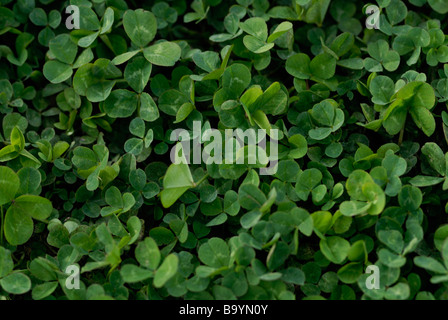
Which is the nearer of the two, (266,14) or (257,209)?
(257,209)

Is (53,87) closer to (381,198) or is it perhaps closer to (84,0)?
(84,0)

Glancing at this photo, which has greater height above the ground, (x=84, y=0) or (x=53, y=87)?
(x=84, y=0)

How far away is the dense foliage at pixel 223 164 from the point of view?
53.5 inches

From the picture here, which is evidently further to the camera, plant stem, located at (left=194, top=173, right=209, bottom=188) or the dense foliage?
plant stem, located at (left=194, top=173, right=209, bottom=188)

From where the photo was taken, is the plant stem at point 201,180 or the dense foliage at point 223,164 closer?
the dense foliage at point 223,164

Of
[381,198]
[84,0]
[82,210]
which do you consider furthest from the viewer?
[84,0]

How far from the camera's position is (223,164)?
1.47 meters

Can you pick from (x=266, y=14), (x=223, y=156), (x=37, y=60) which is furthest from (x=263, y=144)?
(x=37, y=60)

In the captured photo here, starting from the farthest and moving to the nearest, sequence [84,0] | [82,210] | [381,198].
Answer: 1. [84,0]
2. [82,210]
3. [381,198]

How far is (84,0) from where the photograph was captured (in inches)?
70.2

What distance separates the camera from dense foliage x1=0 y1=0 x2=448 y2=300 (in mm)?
1359

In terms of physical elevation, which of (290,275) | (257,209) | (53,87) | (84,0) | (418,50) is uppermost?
(84,0)

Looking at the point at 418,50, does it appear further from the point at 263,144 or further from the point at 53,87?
the point at 53,87

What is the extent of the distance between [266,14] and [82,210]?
0.93 m
